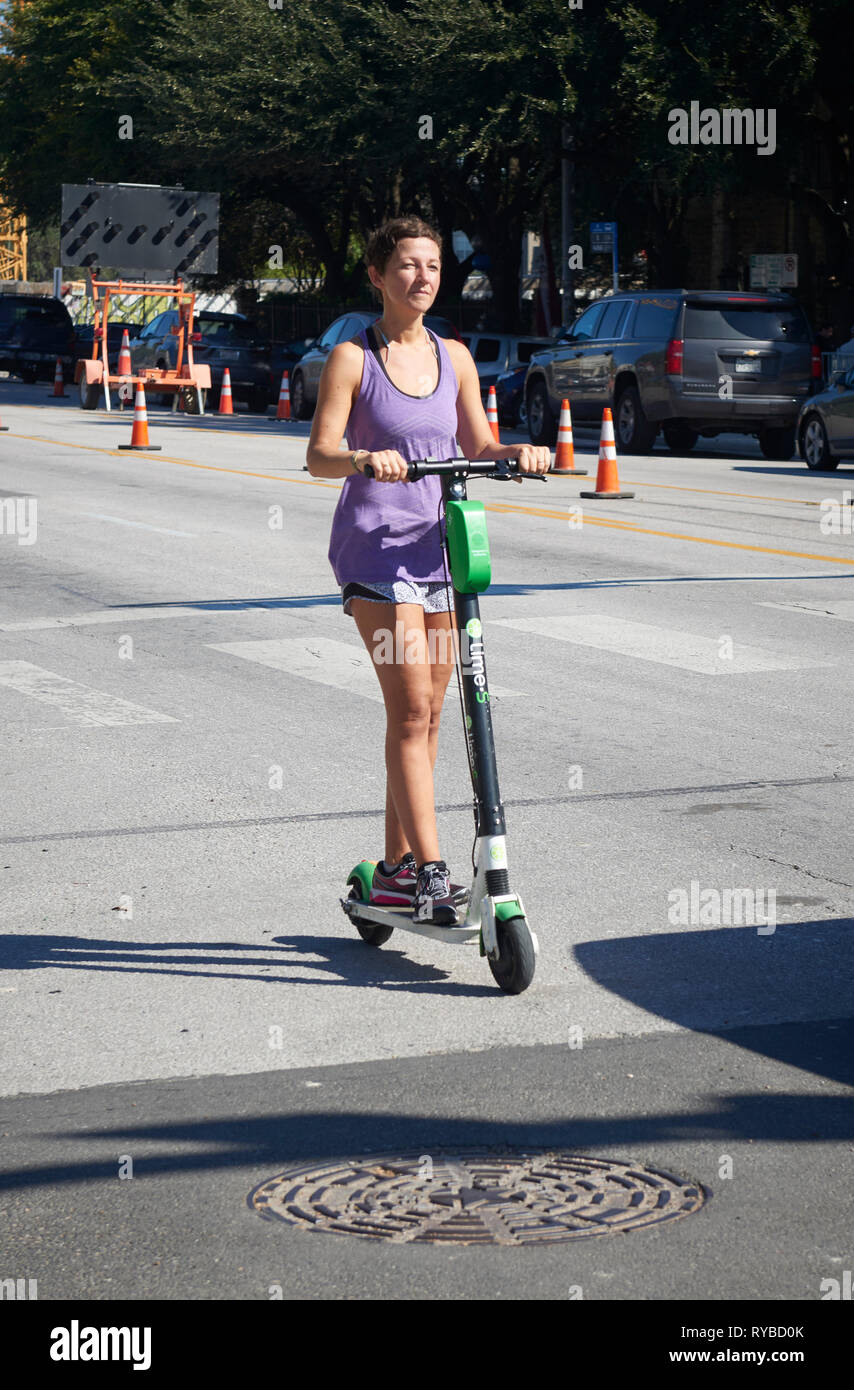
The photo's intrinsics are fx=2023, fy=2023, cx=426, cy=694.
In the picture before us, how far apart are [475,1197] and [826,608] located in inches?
339

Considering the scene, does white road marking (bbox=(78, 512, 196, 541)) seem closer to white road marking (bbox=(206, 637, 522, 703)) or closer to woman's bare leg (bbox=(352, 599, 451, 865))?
white road marking (bbox=(206, 637, 522, 703))

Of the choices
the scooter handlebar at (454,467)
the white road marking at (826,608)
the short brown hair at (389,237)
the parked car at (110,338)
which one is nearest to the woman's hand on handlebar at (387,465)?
the scooter handlebar at (454,467)

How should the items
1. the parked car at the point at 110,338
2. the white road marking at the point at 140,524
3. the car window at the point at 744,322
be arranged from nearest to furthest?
the white road marking at the point at 140,524 → the car window at the point at 744,322 → the parked car at the point at 110,338

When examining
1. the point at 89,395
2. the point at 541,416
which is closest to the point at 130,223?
the point at 89,395

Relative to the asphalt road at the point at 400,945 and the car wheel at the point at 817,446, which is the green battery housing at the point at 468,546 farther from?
the car wheel at the point at 817,446

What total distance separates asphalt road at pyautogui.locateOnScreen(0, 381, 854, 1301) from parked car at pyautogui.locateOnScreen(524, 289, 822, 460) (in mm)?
12133

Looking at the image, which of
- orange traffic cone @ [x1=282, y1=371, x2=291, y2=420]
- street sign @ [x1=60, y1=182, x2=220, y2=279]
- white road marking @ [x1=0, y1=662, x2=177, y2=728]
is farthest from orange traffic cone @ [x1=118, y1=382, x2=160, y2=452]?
white road marking @ [x1=0, y1=662, x2=177, y2=728]

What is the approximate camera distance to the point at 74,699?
948 centimetres

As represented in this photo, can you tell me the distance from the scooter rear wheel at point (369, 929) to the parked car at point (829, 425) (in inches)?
691

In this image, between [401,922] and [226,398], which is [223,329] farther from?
[401,922]

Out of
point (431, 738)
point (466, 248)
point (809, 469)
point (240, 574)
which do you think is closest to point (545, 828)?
point (431, 738)

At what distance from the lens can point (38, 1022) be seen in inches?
201

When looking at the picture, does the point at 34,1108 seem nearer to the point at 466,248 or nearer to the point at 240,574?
the point at 240,574

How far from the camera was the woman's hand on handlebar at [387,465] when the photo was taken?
511 centimetres
